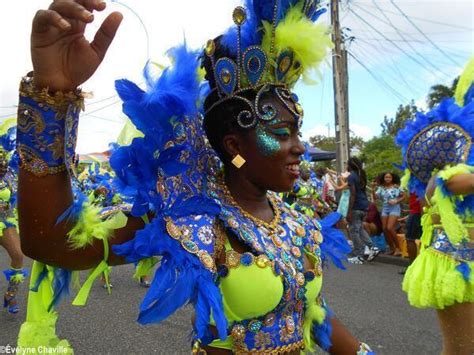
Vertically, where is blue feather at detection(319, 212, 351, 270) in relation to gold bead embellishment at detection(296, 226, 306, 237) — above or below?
below

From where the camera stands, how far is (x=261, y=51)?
5.13 feet

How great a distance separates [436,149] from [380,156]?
42.8ft

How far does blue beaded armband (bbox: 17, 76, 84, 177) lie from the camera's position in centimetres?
101

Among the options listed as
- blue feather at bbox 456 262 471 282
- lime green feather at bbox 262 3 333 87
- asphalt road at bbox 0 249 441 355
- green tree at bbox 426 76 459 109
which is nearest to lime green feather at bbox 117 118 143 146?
lime green feather at bbox 262 3 333 87

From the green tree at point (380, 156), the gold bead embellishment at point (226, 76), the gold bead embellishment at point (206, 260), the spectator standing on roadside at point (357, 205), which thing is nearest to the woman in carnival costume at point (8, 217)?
the gold bead embellishment at point (226, 76)

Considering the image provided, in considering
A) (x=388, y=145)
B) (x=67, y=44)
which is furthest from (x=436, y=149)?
(x=388, y=145)

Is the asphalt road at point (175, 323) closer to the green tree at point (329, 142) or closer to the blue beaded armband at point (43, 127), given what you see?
the blue beaded armband at point (43, 127)

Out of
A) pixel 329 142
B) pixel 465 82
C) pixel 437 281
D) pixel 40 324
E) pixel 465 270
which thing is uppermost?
pixel 465 82

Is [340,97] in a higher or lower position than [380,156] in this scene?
higher

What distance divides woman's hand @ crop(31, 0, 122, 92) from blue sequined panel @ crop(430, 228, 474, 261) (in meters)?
2.43

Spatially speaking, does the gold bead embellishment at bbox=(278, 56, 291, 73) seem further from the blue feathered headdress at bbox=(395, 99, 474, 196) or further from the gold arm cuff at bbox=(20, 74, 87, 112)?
the blue feathered headdress at bbox=(395, 99, 474, 196)

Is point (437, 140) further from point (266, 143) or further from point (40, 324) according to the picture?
point (40, 324)

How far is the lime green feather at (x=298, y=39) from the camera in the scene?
5.15 feet

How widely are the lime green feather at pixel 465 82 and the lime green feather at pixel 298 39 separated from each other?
1.98 meters
